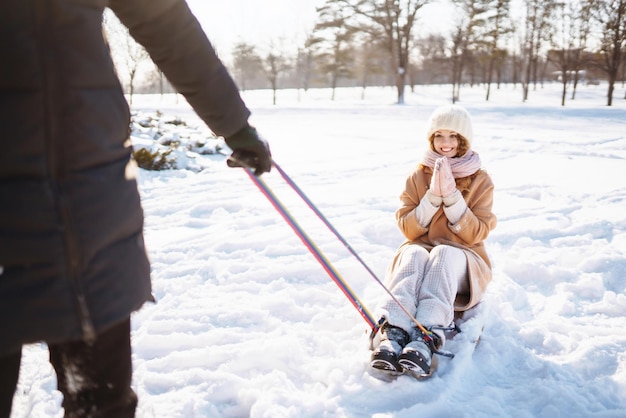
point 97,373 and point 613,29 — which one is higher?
point 613,29

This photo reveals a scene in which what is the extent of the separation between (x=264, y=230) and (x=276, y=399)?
247 centimetres

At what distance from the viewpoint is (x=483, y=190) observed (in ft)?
8.36

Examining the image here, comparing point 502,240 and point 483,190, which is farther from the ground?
point 483,190

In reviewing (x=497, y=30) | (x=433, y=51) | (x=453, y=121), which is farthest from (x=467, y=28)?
(x=453, y=121)

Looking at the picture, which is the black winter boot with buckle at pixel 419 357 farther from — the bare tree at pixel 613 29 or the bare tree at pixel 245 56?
the bare tree at pixel 245 56

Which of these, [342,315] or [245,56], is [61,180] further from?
[245,56]

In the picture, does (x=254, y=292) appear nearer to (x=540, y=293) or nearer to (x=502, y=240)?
(x=540, y=293)

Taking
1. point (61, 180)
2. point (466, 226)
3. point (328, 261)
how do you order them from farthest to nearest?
1. point (466, 226)
2. point (328, 261)
3. point (61, 180)

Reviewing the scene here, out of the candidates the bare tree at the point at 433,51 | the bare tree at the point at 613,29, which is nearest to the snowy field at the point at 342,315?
the bare tree at the point at 613,29

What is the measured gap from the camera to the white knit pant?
223 cm

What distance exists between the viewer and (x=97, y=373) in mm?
1022

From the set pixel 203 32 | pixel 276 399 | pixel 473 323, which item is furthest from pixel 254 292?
pixel 203 32

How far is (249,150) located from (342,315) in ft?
5.22

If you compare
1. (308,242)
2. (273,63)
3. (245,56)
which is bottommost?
(308,242)
